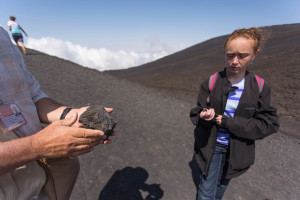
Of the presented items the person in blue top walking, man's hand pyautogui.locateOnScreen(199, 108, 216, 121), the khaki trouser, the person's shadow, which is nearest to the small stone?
the khaki trouser

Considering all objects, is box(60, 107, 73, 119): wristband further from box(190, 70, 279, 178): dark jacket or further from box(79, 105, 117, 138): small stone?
box(190, 70, 279, 178): dark jacket

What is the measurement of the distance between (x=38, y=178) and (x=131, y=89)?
606cm

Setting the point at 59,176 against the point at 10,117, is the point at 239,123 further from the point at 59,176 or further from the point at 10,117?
the point at 10,117

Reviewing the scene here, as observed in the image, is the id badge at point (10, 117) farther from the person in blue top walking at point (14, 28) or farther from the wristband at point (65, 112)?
the person in blue top walking at point (14, 28)

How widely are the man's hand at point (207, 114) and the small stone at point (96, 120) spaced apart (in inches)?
Answer: 30.4

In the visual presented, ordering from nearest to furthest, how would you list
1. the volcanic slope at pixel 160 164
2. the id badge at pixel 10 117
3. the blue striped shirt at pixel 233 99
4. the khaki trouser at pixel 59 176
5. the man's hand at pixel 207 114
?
the id badge at pixel 10 117, the khaki trouser at pixel 59 176, the man's hand at pixel 207 114, the blue striped shirt at pixel 233 99, the volcanic slope at pixel 160 164

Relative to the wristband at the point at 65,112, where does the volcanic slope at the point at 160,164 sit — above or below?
below

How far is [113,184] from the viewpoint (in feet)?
8.44

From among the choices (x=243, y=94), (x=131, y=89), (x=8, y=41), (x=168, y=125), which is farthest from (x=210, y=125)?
(x=131, y=89)

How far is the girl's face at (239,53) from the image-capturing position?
5.01 feet

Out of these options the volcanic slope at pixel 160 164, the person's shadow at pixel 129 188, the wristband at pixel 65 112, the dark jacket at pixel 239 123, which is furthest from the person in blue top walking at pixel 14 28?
the dark jacket at pixel 239 123

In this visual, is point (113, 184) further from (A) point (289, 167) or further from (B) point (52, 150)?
(A) point (289, 167)

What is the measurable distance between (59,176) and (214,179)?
148 cm

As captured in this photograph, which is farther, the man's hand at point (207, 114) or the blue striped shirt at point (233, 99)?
the blue striped shirt at point (233, 99)
